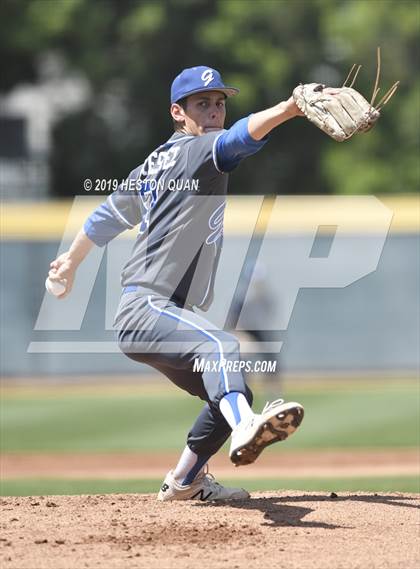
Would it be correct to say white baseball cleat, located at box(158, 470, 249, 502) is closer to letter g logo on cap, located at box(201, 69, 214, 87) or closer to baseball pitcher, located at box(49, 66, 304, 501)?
baseball pitcher, located at box(49, 66, 304, 501)

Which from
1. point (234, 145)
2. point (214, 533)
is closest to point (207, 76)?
point (234, 145)

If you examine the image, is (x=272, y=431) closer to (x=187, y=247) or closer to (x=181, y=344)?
(x=181, y=344)

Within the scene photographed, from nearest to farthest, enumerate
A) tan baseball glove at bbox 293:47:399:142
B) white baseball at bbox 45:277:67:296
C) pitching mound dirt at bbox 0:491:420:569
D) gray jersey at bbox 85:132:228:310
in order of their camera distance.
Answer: pitching mound dirt at bbox 0:491:420:569 → tan baseball glove at bbox 293:47:399:142 → gray jersey at bbox 85:132:228:310 → white baseball at bbox 45:277:67:296

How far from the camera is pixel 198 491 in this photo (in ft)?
21.3

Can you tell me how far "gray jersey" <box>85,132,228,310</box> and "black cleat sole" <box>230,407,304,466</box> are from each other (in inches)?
40.8

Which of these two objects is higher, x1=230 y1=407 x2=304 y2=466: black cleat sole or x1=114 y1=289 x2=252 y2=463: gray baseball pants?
x1=114 y1=289 x2=252 y2=463: gray baseball pants

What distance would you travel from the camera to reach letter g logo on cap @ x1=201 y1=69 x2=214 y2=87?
5.81 meters

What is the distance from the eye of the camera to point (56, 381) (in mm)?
19203

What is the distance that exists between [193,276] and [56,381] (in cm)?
1366

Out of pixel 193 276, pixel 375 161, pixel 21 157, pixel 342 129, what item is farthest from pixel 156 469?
pixel 21 157

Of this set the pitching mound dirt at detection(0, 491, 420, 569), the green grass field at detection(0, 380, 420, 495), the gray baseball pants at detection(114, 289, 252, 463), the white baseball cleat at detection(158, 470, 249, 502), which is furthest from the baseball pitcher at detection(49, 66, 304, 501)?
the green grass field at detection(0, 380, 420, 495)

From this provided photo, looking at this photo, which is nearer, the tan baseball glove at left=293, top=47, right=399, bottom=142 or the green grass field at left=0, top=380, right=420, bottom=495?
the tan baseball glove at left=293, top=47, right=399, bottom=142

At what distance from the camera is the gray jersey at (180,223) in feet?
18.6

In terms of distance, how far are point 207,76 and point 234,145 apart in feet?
2.17
